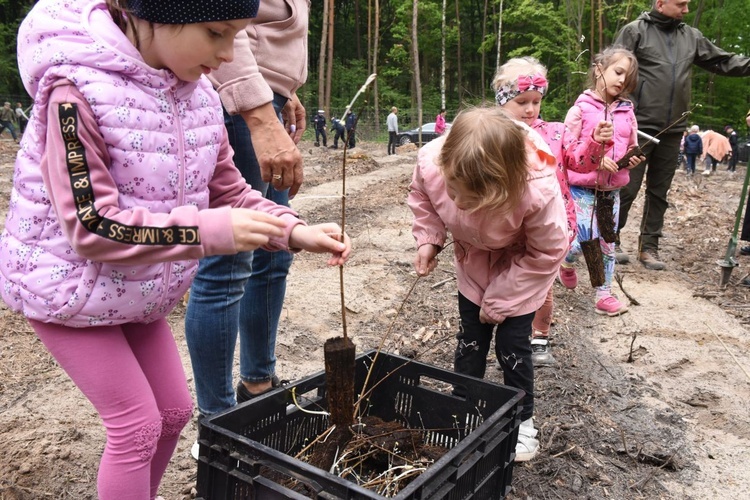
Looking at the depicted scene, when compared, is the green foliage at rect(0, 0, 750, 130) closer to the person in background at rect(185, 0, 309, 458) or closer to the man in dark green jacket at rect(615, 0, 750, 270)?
the man in dark green jacket at rect(615, 0, 750, 270)

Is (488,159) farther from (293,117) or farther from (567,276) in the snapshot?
(567,276)

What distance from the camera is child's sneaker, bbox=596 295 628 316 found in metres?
4.38

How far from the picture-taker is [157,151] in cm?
149

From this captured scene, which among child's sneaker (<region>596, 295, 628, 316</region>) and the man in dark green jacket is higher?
the man in dark green jacket

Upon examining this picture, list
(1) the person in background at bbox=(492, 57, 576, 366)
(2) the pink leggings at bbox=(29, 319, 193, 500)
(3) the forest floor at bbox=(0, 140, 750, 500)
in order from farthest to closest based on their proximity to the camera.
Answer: (1) the person in background at bbox=(492, 57, 576, 366), (3) the forest floor at bbox=(0, 140, 750, 500), (2) the pink leggings at bbox=(29, 319, 193, 500)

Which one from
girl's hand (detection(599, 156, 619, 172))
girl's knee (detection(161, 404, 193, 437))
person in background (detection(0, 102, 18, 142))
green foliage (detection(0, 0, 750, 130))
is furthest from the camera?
green foliage (detection(0, 0, 750, 130))

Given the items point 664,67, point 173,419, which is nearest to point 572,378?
point 173,419

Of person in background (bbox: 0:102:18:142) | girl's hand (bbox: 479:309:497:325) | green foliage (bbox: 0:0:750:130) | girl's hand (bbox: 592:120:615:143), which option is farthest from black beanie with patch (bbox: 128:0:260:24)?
person in background (bbox: 0:102:18:142)

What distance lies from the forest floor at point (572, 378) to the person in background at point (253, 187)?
29 cm

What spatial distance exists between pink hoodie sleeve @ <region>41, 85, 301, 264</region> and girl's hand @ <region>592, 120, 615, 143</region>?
2.83 m

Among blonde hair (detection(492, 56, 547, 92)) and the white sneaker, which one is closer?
the white sneaker

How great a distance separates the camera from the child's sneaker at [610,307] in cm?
438

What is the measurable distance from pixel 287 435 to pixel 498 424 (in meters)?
0.71

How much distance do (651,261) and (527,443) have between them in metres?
3.93
